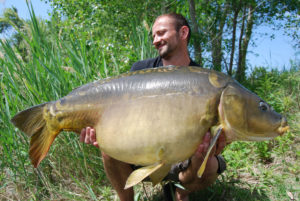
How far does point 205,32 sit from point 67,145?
13.5 ft

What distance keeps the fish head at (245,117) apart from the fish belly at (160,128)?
0.31 feet

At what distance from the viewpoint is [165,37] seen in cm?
233

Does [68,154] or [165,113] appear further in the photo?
[68,154]

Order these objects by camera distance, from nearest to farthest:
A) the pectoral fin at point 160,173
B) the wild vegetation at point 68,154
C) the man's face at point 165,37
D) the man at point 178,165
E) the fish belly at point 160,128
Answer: the fish belly at point 160,128 → the pectoral fin at point 160,173 → the man at point 178,165 → the wild vegetation at point 68,154 → the man's face at point 165,37

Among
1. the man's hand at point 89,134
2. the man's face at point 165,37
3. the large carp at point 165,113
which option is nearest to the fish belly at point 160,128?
the large carp at point 165,113

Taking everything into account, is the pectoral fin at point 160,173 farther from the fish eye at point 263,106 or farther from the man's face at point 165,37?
the man's face at point 165,37

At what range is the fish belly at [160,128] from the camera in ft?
4.18

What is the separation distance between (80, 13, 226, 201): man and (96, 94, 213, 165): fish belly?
0.37 ft

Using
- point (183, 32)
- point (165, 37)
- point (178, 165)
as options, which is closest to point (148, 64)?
point (165, 37)

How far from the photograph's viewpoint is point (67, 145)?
232cm

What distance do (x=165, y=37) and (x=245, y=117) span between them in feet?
4.03

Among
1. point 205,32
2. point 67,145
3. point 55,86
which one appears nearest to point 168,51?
point 55,86

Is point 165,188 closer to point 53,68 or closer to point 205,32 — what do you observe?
point 53,68

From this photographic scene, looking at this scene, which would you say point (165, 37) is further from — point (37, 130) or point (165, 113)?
point (37, 130)
